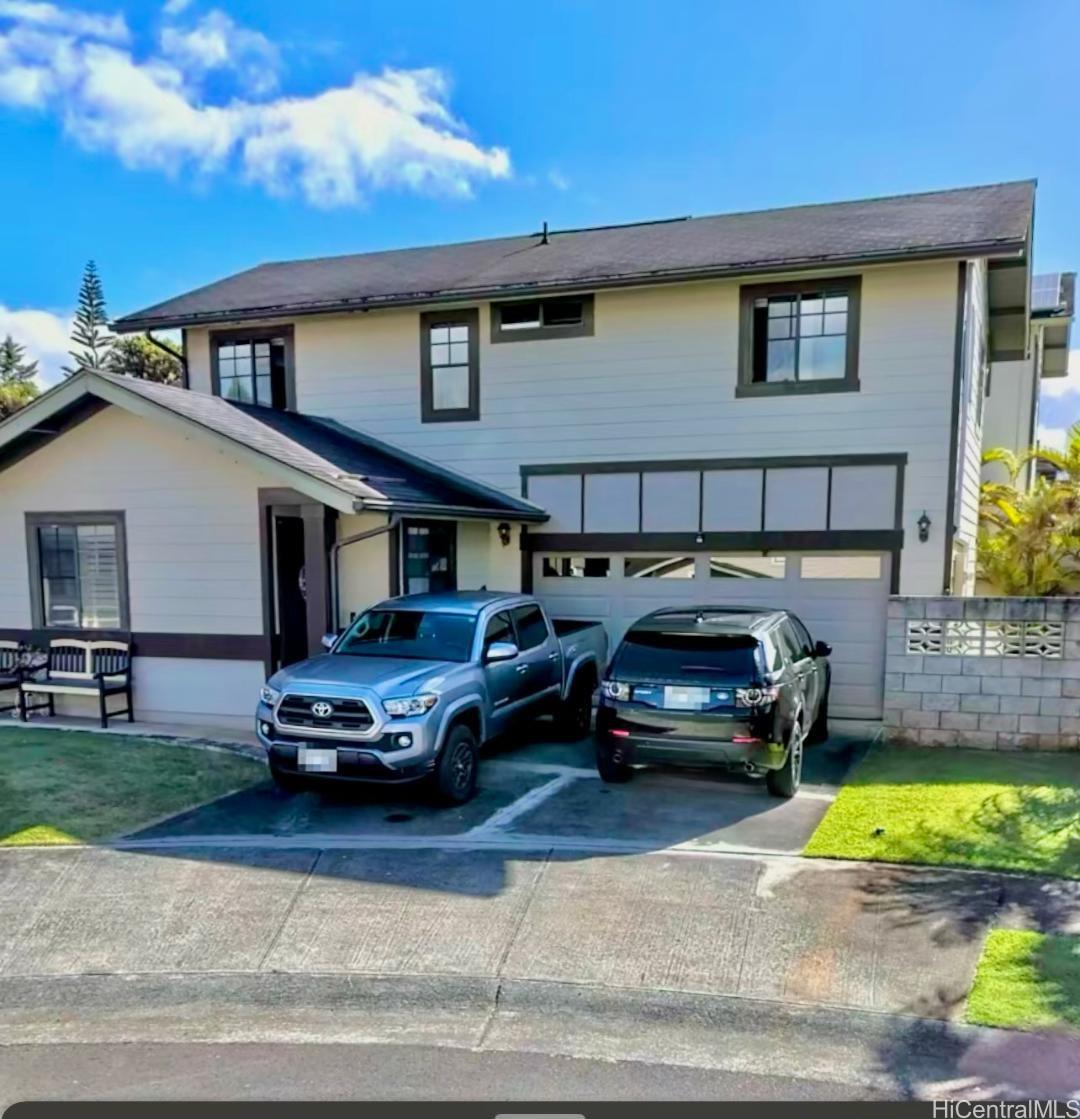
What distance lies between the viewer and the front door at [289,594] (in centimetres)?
1073

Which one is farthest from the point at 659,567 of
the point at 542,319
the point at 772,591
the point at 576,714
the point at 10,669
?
the point at 10,669

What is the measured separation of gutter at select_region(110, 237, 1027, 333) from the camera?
10.0 m

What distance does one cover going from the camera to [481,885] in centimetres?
589

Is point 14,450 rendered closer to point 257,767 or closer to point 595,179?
point 257,767

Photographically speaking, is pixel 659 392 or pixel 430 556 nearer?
pixel 430 556

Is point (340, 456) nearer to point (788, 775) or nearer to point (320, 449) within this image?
point (320, 449)

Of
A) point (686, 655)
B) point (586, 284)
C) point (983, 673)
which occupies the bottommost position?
point (983, 673)

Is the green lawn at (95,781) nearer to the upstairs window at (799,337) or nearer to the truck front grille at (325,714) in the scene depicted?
the truck front grille at (325,714)

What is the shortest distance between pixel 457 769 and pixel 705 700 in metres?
2.42

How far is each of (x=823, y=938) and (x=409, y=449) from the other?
982cm

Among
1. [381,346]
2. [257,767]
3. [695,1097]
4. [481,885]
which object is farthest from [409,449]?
[695,1097]

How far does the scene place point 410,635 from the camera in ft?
28.5

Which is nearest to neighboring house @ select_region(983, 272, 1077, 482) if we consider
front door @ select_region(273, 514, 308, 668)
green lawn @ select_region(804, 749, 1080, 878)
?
green lawn @ select_region(804, 749, 1080, 878)

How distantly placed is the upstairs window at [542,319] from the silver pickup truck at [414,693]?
468cm
